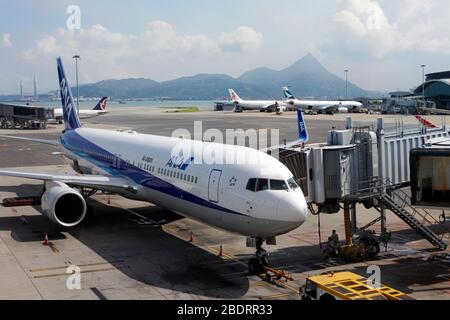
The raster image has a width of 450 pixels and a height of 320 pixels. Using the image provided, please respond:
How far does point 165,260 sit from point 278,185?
6.48 metres

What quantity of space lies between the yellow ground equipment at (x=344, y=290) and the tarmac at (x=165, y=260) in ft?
5.44

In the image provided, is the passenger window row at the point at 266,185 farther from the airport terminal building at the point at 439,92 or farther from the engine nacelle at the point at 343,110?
the airport terminal building at the point at 439,92

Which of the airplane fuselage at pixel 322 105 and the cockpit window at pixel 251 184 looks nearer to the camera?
the cockpit window at pixel 251 184

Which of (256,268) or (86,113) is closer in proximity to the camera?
(256,268)

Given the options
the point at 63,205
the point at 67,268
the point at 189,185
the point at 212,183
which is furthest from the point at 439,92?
the point at 67,268

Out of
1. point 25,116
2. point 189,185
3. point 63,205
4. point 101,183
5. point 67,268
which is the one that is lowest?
point 67,268

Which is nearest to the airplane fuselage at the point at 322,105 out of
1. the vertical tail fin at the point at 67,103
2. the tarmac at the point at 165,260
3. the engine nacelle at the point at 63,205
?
the vertical tail fin at the point at 67,103

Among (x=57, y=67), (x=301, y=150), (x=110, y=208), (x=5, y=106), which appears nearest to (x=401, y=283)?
(x=301, y=150)

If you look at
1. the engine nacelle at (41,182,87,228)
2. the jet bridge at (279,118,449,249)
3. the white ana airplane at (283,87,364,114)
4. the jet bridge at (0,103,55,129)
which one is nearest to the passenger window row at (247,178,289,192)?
the jet bridge at (279,118,449,249)

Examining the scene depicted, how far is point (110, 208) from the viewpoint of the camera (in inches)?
1334

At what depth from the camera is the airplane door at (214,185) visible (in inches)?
838

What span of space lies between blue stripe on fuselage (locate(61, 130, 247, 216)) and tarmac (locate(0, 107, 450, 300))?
2.59 meters

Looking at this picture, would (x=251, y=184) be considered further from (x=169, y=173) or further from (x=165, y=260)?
(x=169, y=173)

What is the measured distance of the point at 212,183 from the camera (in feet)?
70.9
